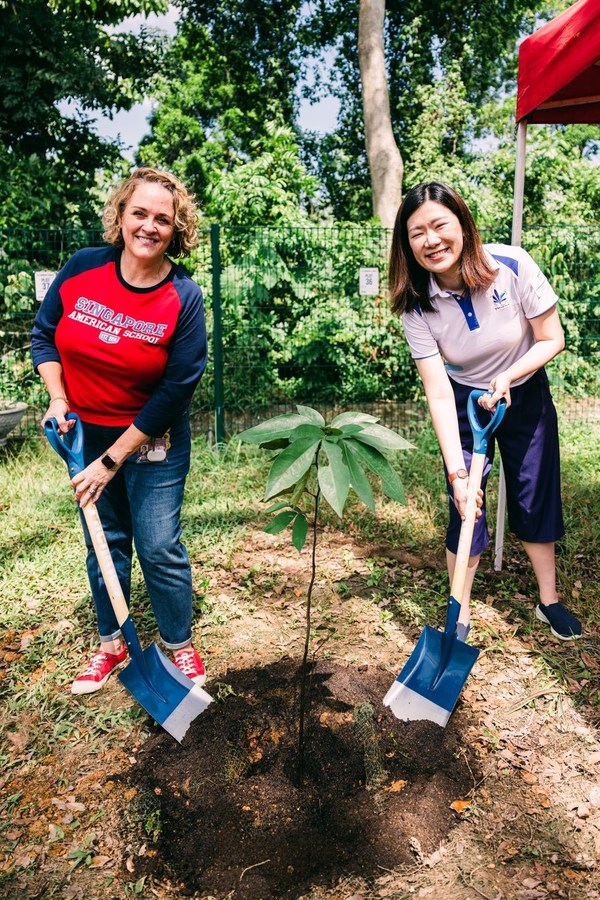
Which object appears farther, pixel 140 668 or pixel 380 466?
pixel 140 668

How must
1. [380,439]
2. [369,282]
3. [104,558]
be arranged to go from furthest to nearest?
[369,282], [104,558], [380,439]

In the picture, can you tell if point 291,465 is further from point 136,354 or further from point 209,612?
point 209,612

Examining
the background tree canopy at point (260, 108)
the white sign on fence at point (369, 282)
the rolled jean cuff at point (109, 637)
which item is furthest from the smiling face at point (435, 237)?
the background tree canopy at point (260, 108)

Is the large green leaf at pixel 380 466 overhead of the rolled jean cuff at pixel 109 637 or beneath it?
overhead

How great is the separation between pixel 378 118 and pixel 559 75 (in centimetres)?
811

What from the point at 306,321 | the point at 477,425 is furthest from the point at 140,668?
the point at 306,321

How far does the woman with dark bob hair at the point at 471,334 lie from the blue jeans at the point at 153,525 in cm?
94

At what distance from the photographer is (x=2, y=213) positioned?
7.15 metres

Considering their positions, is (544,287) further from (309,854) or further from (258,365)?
(258,365)

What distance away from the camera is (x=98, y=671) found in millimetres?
2738

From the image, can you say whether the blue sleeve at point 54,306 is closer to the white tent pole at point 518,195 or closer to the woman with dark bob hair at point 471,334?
the woman with dark bob hair at point 471,334

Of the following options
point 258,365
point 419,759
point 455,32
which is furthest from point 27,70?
point 419,759

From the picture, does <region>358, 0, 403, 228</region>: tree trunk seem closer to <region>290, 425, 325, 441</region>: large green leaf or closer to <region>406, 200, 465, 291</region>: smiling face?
<region>406, 200, 465, 291</region>: smiling face

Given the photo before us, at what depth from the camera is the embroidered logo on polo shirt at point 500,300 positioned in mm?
2402
